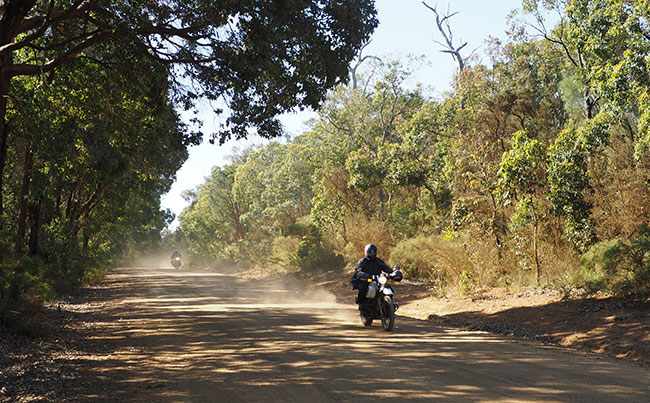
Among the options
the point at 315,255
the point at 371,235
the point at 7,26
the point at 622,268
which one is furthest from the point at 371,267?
the point at 315,255

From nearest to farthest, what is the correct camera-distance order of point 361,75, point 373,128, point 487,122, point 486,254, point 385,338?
point 385,338 → point 486,254 → point 487,122 → point 373,128 → point 361,75

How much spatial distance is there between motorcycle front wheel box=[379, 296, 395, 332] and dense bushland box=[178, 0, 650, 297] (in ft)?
15.4

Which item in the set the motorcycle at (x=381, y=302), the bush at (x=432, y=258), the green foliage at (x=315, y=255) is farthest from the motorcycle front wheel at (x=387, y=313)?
the green foliage at (x=315, y=255)

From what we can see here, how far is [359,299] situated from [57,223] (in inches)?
584

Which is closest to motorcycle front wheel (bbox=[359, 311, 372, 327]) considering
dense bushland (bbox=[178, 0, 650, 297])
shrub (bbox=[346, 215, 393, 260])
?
dense bushland (bbox=[178, 0, 650, 297])

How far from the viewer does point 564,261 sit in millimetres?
14109

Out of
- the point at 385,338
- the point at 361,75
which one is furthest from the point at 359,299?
the point at 361,75

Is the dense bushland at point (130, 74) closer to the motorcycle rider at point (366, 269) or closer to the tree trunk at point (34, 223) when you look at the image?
the tree trunk at point (34, 223)

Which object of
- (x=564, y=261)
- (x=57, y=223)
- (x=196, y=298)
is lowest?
(x=196, y=298)

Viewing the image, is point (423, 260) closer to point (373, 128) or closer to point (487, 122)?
point (487, 122)

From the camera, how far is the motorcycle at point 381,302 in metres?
10.4

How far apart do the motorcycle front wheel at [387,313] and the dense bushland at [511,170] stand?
469cm

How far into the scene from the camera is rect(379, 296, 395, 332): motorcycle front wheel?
34.0ft

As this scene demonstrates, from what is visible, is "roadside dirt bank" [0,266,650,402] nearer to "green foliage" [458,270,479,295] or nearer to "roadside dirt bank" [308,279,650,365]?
"roadside dirt bank" [308,279,650,365]
